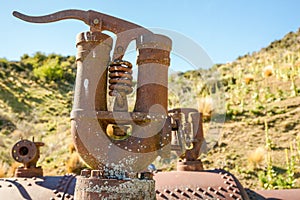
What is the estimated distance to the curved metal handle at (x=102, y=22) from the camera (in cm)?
234

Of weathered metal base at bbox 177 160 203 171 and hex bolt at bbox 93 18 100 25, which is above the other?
hex bolt at bbox 93 18 100 25

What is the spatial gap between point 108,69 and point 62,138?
1298 cm

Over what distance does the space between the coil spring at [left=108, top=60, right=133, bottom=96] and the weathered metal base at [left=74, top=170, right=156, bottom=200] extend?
0.55m

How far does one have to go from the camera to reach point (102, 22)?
2.35 metres

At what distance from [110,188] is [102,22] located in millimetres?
1074

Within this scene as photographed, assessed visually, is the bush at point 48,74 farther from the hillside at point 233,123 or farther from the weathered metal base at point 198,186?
the weathered metal base at point 198,186

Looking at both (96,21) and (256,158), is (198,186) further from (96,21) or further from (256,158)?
(256,158)

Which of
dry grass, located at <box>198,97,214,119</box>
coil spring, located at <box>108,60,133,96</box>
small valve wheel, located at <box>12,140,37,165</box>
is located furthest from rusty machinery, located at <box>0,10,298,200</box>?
dry grass, located at <box>198,97,214,119</box>

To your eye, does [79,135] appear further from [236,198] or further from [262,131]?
[262,131]

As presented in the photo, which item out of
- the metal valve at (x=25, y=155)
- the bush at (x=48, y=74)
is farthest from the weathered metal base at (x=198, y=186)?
the bush at (x=48, y=74)

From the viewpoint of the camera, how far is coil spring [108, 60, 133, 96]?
2230mm

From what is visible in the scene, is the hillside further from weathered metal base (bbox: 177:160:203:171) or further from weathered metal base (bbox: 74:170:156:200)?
weathered metal base (bbox: 74:170:156:200)

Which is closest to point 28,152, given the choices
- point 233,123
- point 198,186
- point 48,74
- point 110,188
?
point 198,186

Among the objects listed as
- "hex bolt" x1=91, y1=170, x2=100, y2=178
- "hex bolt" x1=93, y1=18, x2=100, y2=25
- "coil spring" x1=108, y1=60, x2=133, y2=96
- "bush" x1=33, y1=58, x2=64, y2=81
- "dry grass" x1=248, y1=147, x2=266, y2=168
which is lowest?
"dry grass" x1=248, y1=147, x2=266, y2=168
